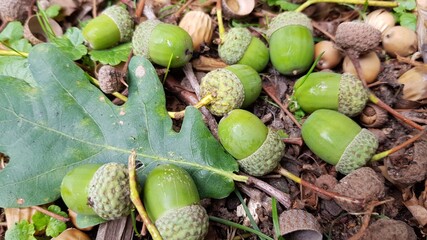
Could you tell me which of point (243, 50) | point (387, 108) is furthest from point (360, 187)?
point (243, 50)

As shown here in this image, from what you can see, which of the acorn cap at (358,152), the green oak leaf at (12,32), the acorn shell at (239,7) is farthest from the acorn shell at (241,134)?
the green oak leaf at (12,32)

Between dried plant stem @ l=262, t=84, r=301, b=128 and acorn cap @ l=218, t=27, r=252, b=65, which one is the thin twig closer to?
acorn cap @ l=218, t=27, r=252, b=65

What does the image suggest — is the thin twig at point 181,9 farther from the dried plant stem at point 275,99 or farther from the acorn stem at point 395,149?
the acorn stem at point 395,149

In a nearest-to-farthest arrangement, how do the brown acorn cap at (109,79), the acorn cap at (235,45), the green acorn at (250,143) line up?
the green acorn at (250,143) < the brown acorn cap at (109,79) < the acorn cap at (235,45)

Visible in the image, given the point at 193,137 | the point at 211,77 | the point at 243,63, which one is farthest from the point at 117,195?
the point at 243,63

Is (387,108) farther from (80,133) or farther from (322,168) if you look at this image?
(80,133)

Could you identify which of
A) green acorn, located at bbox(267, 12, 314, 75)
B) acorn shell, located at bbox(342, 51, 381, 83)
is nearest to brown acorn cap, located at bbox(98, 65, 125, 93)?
green acorn, located at bbox(267, 12, 314, 75)
